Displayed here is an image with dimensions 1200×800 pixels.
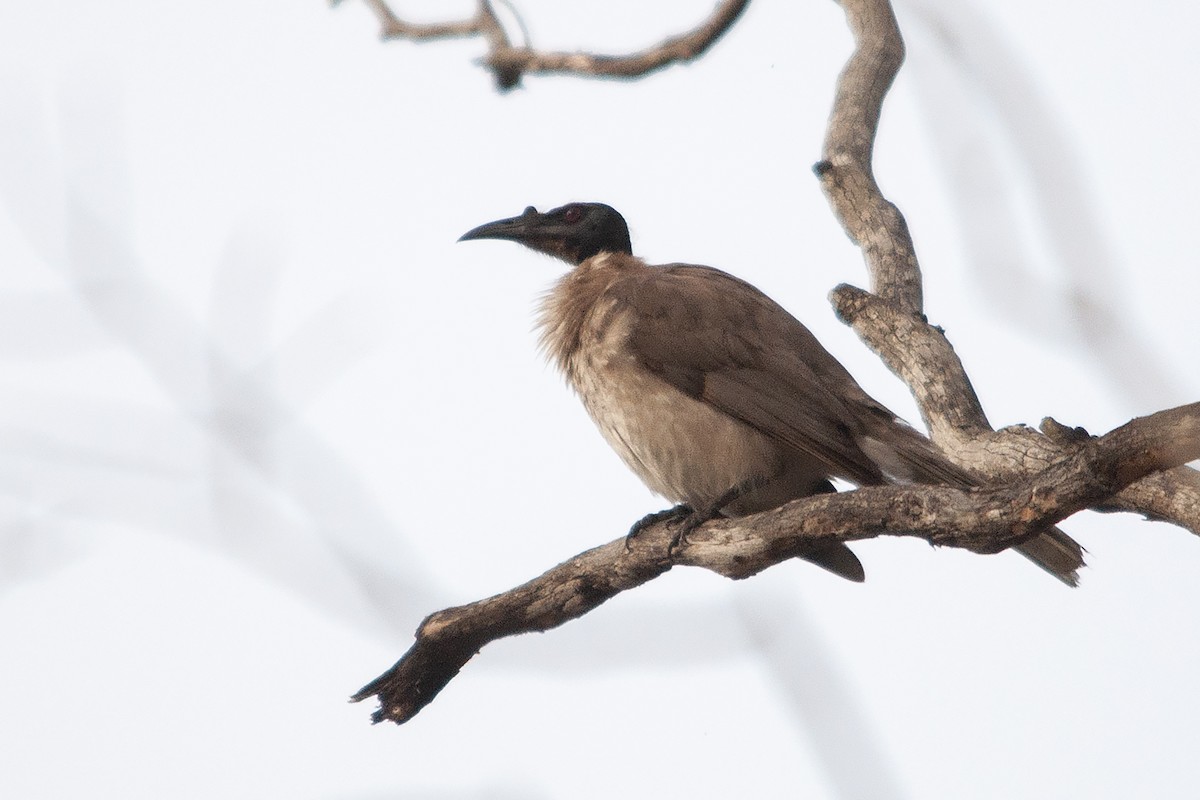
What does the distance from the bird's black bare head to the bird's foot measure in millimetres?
2034

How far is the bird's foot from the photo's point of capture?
4.94 metres

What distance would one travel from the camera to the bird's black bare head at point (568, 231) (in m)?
7.25

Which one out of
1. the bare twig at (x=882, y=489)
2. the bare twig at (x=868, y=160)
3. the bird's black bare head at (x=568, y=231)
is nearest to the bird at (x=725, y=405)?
the bare twig at (x=882, y=489)

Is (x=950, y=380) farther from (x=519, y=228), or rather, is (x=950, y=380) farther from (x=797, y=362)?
(x=519, y=228)

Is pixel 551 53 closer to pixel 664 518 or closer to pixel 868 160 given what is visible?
pixel 868 160

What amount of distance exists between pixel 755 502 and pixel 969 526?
230 centimetres

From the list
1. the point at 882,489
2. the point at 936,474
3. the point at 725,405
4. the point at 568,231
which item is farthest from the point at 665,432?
the point at 568,231

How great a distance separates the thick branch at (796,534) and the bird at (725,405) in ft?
1.10

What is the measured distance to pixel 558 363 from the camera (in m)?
6.34

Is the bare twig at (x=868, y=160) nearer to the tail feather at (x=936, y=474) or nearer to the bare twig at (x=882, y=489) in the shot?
the bare twig at (x=882, y=489)

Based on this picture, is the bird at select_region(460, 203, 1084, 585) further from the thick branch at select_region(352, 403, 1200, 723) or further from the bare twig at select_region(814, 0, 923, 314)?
the bare twig at select_region(814, 0, 923, 314)

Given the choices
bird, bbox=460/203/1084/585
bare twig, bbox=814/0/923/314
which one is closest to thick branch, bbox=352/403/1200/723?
bird, bbox=460/203/1084/585

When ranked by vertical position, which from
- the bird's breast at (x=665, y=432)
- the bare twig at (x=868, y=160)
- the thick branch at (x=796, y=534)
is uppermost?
the bare twig at (x=868, y=160)

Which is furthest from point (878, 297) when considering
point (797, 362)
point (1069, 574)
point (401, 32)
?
point (401, 32)
